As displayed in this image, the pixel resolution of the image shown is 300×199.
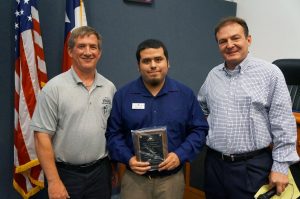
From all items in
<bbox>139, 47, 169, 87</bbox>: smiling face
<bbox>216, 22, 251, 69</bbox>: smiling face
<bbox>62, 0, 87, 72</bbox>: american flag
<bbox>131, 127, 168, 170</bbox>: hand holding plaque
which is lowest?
<bbox>131, 127, 168, 170</bbox>: hand holding plaque

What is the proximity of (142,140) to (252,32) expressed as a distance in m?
3.27

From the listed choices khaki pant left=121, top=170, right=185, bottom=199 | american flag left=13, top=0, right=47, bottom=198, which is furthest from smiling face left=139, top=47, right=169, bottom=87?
american flag left=13, top=0, right=47, bottom=198

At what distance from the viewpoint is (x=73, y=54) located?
179 cm

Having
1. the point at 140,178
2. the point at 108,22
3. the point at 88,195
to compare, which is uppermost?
the point at 108,22

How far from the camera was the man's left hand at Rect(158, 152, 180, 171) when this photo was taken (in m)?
1.59

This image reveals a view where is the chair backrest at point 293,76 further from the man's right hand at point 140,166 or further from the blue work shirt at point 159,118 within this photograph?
the man's right hand at point 140,166

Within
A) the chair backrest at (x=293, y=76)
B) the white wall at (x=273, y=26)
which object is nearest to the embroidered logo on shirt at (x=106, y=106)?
the chair backrest at (x=293, y=76)

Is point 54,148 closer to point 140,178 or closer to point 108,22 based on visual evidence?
point 140,178

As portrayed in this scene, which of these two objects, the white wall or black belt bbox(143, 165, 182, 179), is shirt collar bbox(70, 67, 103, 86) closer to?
black belt bbox(143, 165, 182, 179)

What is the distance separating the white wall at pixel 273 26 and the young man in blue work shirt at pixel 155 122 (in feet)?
8.81

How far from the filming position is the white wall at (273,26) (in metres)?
3.73

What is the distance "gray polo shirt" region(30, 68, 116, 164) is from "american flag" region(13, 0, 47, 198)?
2.29 ft

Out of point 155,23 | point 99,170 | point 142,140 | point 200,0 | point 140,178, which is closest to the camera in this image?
point 142,140

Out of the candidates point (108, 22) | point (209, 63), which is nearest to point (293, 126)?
point (108, 22)
